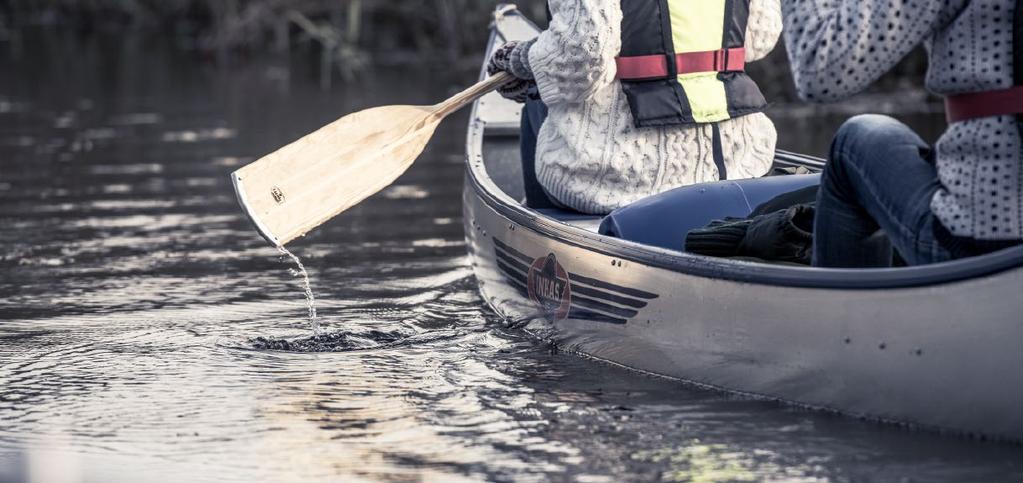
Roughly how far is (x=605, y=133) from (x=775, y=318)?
1.19 m

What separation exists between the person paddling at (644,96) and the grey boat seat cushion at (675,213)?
345 mm

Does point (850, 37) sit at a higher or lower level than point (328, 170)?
higher

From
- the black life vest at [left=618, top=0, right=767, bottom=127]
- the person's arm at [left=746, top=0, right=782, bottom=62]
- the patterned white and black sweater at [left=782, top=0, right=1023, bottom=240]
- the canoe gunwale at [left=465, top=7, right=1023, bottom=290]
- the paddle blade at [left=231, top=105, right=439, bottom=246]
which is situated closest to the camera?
the patterned white and black sweater at [left=782, top=0, right=1023, bottom=240]

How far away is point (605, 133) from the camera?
4762 millimetres

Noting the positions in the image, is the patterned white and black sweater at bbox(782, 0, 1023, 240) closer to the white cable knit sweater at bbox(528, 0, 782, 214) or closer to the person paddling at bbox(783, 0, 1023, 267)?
the person paddling at bbox(783, 0, 1023, 267)

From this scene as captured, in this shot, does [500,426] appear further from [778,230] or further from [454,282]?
[454,282]

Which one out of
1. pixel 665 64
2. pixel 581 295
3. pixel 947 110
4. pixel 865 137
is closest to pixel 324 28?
pixel 665 64

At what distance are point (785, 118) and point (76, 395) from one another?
25.1 feet

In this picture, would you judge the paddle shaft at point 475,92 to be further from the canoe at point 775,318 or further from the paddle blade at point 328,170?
the canoe at point 775,318

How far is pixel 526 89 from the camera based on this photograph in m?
5.23

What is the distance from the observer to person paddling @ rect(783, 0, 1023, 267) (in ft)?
10.3

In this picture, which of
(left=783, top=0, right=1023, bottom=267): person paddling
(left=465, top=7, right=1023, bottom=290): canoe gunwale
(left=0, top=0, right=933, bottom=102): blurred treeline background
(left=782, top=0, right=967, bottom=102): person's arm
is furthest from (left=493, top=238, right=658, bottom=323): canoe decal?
(left=0, top=0, right=933, bottom=102): blurred treeline background

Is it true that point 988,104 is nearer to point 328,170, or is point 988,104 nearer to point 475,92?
point 475,92

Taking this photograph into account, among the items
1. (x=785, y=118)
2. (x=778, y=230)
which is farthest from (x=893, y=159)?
(x=785, y=118)
